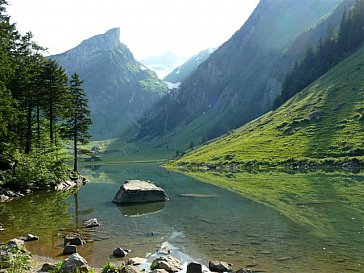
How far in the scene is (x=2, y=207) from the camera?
41.9 metres

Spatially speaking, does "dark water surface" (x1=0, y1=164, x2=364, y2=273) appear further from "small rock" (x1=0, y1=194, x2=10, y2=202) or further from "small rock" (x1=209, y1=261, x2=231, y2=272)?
"small rock" (x1=0, y1=194, x2=10, y2=202)

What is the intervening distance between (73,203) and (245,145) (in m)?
92.5

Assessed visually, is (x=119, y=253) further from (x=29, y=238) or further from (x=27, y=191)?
(x=27, y=191)

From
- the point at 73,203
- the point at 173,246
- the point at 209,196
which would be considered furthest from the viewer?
the point at 209,196

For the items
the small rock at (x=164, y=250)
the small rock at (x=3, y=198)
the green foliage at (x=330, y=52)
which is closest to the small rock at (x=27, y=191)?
the small rock at (x=3, y=198)

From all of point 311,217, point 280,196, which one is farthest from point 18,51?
point 311,217

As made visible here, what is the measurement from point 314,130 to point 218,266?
110m

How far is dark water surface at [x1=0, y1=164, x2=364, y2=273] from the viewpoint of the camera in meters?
22.1

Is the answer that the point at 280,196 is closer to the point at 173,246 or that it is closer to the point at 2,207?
the point at 173,246

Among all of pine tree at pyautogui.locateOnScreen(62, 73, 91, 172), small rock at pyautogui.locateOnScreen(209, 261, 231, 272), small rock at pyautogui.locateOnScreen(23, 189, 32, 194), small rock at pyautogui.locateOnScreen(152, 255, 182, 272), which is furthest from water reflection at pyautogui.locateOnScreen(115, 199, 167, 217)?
pine tree at pyautogui.locateOnScreen(62, 73, 91, 172)

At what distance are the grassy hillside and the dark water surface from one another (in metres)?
64.3

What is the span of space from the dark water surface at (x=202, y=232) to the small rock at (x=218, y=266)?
1.18 m

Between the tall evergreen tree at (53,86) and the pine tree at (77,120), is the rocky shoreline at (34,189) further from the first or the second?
the tall evergreen tree at (53,86)

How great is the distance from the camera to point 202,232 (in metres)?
29.7
